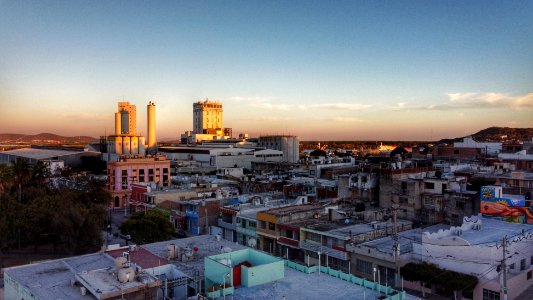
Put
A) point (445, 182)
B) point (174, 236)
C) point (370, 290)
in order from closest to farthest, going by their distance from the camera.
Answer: point (370, 290)
point (445, 182)
point (174, 236)

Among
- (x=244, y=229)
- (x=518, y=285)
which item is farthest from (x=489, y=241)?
(x=244, y=229)

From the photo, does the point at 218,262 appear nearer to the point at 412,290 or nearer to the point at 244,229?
the point at 412,290

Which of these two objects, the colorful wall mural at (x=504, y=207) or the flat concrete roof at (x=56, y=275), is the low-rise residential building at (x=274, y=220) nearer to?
the colorful wall mural at (x=504, y=207)

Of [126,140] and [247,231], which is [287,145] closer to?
[126,140]

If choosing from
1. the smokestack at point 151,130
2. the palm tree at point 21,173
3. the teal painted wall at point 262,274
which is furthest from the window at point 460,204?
the smokestack at point 151,130

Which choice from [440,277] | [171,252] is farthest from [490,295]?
[171,252]
